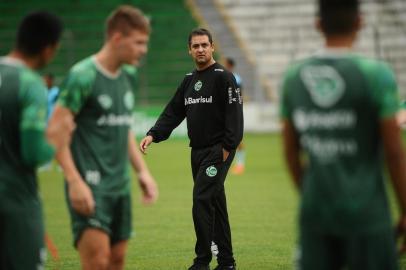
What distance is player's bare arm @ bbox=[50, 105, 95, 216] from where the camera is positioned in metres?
5.71

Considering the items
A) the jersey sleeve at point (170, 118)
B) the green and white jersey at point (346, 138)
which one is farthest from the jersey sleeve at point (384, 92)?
the jersey sleeve at point (170, 118)

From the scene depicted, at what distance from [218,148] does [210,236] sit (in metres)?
0.94

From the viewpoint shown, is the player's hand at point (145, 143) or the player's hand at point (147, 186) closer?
the player's hand at point (147, 186)

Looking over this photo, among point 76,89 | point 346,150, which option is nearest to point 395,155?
point 346,150

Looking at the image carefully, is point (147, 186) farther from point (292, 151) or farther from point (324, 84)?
point (324, 84)

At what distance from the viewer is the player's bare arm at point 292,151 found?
5.01 metres

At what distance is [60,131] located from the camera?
5.77 meters

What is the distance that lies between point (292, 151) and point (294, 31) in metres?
32.1

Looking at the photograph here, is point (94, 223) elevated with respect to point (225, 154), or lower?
lower

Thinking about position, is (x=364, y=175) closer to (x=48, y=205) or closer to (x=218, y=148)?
(x=218, y=148)

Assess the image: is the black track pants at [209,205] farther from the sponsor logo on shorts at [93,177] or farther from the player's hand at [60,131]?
the player's hand at [60,131]

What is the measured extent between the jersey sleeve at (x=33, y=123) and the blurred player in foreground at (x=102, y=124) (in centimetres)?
60

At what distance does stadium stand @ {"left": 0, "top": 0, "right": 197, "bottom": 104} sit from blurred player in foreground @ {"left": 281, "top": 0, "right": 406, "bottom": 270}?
98.0ft

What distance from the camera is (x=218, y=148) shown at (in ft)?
30.8
